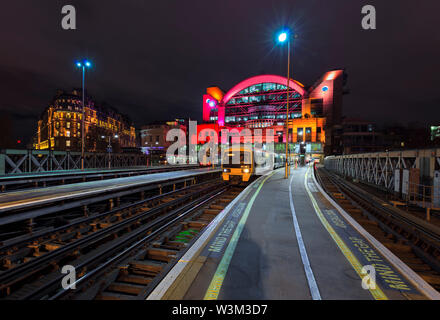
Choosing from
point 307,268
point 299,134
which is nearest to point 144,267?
point 307,268

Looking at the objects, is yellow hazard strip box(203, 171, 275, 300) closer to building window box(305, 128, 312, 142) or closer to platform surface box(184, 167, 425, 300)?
platform surface box(184, 167, 425, 300)

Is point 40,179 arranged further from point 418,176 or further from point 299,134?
point 299,134

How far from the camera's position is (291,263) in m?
3.71

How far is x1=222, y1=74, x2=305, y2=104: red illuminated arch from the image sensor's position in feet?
232

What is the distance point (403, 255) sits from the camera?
4.84 meters

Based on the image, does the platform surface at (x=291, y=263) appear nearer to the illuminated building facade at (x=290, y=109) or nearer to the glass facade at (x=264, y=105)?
the illuminated building facade at (x=290, y=109)

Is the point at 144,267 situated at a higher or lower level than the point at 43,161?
lower

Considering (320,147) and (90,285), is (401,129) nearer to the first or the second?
(320,147)

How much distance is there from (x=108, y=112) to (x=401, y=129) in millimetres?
126419

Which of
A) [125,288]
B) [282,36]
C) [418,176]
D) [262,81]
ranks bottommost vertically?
[125,288]

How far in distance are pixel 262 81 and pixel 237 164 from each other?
2759 inches

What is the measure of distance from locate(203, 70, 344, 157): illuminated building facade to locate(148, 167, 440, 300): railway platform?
5378cm

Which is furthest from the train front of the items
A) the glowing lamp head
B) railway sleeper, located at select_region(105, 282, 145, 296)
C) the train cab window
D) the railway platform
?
railway sleeper, located at select_region(105, 282, 145, 296)

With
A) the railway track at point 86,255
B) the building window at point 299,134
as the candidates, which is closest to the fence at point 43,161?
the railway track at point 86,255
